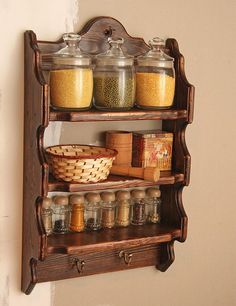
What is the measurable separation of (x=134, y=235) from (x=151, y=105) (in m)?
0.40

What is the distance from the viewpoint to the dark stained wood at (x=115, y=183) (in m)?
1.86

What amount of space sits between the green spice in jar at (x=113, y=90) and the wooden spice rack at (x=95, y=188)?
0.04 m

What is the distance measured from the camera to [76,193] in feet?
6.66

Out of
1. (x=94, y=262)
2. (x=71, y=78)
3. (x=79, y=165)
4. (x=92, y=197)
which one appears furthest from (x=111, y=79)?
(x=94, y=262)

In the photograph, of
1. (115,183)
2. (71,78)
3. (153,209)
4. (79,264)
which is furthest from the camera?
(153,209)

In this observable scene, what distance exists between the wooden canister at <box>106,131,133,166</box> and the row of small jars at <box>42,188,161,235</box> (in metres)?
0.10

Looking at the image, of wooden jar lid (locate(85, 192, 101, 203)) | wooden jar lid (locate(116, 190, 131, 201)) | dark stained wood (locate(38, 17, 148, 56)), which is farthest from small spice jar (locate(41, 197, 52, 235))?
dark stained wood (locate(38, 17, 148, 56))

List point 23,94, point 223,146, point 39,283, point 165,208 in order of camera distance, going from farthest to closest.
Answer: point 223,146 → point 165,208 → point 39,283 → point 23,94

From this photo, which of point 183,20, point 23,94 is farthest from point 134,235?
point 183,20

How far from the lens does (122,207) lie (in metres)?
2.08

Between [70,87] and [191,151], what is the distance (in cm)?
59

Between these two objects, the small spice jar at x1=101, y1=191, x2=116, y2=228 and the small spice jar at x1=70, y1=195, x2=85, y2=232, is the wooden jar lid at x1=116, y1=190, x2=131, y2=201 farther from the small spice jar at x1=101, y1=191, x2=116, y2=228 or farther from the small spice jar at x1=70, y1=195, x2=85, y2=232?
the small spice jar at x1=70, y1=195, x2=85, y2=232

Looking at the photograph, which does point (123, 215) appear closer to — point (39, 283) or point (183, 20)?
point (39, 283)

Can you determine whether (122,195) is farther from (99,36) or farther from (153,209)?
(99,36)
